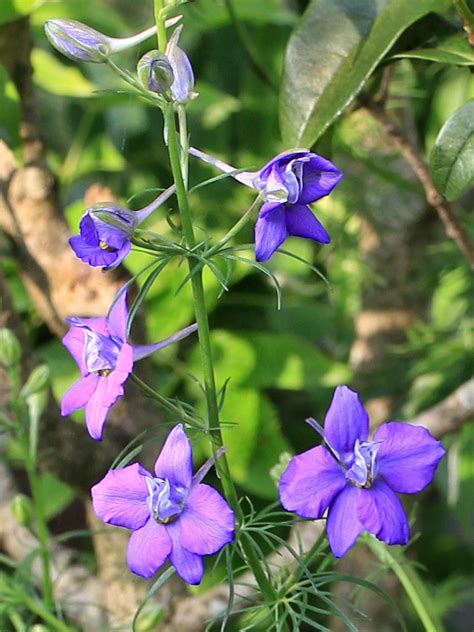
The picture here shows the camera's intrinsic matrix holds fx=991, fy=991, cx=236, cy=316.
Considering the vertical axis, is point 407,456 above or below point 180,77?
below

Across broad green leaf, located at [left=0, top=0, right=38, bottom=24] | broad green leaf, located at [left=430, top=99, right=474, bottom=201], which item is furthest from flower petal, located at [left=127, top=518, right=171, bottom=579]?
broad green leaf, located at [left=0, top=0, right=38, bottom=24]

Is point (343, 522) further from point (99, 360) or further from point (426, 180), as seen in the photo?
point (426, 180)

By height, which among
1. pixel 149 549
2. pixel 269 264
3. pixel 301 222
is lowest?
pixel 269 264

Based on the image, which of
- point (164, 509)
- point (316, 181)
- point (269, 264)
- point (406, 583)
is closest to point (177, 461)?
point (164, 509)

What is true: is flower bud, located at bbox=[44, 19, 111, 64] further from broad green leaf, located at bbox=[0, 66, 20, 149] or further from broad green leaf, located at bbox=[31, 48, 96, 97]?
broad green leaf, located at bbox=[31, 48, 96, 97]

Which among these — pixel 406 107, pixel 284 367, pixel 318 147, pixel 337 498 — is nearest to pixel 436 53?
pixel 318 147

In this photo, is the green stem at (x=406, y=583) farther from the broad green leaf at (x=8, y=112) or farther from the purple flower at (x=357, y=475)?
the broad green leaf at (x=8, y=112)

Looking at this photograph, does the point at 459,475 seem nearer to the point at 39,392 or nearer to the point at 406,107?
the point at 406,107
